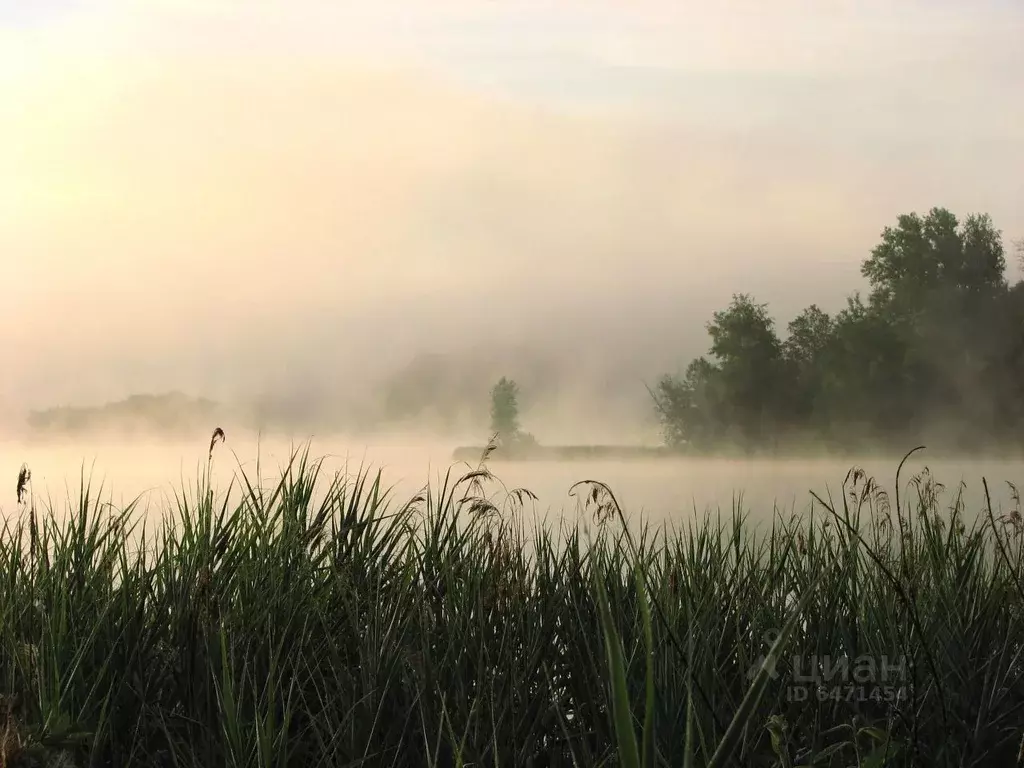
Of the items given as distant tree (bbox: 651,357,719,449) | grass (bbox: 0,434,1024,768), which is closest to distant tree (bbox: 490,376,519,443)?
distant tree (bbox: 651,357,719,449)

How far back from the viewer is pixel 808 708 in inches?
77.1

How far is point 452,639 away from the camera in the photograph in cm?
194

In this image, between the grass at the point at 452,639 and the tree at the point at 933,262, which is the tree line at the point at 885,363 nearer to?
the tree at the point at 933,262

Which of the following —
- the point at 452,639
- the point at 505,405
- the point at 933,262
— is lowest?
the point at 452,639

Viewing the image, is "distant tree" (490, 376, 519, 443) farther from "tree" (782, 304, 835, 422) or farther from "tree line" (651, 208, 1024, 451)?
"tree" (782, 304, 835, 422)

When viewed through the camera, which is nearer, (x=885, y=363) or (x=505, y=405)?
(x=505, y=405)

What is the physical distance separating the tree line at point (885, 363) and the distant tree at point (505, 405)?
160cm

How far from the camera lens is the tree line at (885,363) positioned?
259 inches

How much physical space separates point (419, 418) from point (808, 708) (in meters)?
3.39

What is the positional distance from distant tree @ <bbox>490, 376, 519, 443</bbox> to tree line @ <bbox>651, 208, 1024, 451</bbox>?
5.23 ft

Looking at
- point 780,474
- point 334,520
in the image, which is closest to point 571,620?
point 334,520

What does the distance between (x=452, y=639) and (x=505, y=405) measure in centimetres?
331

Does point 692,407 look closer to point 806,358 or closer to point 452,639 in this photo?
point 806,358

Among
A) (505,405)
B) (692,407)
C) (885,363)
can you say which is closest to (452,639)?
(505,405)
